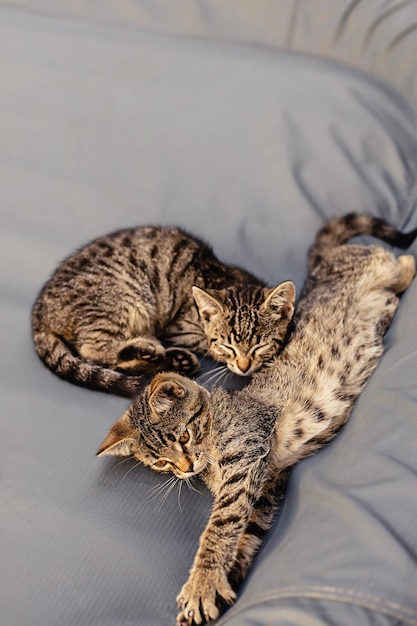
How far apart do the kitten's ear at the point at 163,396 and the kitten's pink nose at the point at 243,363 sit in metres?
0.27

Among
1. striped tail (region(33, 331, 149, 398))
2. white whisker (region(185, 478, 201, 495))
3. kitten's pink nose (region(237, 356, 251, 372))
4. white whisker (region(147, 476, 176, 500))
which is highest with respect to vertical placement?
kitten's pink nose (region(237, 356, 251, 372))

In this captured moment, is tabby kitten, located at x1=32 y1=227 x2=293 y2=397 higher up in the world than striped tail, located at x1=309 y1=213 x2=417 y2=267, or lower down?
lower down

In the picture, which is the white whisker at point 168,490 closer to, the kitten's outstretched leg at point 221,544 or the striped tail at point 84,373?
the kitten's outstretched leg at point 221,544

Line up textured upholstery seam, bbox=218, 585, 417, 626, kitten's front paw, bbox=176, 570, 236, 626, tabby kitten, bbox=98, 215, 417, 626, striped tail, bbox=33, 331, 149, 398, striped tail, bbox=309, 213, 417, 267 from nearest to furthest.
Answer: textured upholstery seam, bbox=218, 585, 417, 626
kitten's front paw, bbox=176, 570, 236, 626
tabby kitten, bbox=98, 215, 417, 626
striped tail, bbox=33, 331, 149, 398
striped tail, bbox=309, 213, 417, 267

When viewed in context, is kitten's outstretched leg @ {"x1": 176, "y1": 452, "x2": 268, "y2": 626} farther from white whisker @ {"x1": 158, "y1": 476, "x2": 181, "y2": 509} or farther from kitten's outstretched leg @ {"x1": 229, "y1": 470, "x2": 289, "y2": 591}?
white whisker @ {"x1": 158, "y1": 476, "x2": 181, "y2": 509}

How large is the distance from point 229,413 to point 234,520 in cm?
27

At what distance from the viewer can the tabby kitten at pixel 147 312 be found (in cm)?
177

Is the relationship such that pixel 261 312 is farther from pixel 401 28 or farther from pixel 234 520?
pixel 401 28

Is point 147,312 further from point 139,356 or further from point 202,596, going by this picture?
point 202,596

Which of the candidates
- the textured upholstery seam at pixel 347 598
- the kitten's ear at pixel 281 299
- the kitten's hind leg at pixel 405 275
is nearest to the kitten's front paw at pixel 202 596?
the textured upholstery seam at pixel 347 598

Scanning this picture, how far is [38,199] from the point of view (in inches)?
86.4

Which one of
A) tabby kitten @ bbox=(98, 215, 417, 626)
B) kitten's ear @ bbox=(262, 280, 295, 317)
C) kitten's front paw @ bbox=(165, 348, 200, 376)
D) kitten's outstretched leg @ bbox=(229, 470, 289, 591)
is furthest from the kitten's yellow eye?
kitten's ear @ bbox=(262, 280, 295, 317)

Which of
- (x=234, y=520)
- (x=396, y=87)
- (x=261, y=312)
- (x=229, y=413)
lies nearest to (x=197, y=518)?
(x=234, y=520)

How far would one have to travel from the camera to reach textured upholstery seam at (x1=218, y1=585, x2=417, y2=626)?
95cm
